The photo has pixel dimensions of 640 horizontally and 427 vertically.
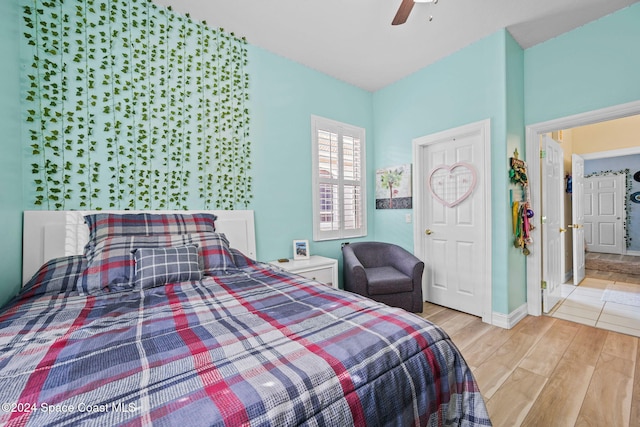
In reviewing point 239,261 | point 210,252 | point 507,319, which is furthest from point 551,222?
point 210,252

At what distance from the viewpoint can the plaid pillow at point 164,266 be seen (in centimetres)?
158

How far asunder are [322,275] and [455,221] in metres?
1.70

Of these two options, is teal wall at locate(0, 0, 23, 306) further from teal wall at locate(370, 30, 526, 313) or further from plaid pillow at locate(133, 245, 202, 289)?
teal wall at locate(370, 30, 526, 313)

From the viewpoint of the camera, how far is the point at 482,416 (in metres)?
1.02

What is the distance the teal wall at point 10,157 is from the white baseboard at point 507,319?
13.0 feet

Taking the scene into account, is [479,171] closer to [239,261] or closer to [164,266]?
[239,261]

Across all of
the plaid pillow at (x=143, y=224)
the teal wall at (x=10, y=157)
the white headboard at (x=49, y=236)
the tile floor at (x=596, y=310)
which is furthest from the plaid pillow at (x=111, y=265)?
the tile floor at (x=596, y=310)

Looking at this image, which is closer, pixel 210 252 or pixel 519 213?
pixel 210 252

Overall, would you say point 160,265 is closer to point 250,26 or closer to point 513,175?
point 250,26

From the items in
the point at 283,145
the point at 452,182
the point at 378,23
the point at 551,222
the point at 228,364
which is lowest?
the point at 228,364

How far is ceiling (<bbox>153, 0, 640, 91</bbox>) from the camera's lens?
7.37 ft

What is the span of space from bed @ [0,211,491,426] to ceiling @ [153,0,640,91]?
7.18ft

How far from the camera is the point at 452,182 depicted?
10.1 ft

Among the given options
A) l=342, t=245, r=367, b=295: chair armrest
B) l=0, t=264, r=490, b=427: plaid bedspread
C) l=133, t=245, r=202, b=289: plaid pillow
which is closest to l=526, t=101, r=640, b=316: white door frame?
l=342, t=245, r=367, b=295: chair armrest
